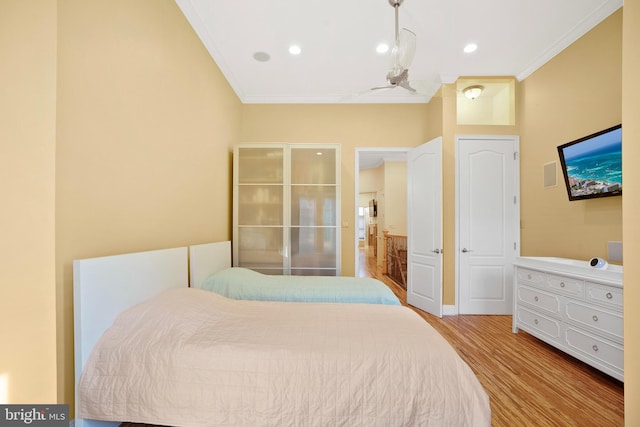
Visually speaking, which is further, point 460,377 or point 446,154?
point 446,154

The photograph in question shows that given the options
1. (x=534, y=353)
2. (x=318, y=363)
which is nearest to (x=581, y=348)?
(x=534, y=353)

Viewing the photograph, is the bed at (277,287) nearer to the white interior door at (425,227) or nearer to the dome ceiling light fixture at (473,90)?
the white interior door at (425,227)

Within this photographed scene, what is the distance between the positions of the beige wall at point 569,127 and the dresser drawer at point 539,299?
1.96ft

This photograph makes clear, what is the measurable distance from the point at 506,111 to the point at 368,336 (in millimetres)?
3807

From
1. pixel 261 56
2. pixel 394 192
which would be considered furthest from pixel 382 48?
pixel 394 192

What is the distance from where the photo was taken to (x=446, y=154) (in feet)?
10.9

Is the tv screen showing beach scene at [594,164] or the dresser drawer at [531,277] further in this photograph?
the dresser drawer at [531,277]

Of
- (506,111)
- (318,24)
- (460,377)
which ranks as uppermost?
(318,24)

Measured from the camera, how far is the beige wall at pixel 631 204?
39.6 inches

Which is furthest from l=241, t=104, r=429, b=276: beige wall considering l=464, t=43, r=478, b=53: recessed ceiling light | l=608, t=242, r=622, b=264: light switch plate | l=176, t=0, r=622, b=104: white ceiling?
l=608, t=242, r=622, b=264: light switch plate

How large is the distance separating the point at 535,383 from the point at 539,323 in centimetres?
75

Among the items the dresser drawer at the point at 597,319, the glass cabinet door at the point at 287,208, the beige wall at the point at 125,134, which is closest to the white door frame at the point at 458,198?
the dresser drawer at the point at 597,319

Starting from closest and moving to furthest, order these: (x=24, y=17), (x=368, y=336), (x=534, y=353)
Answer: (x=24, y=17), (x=368, y=336), (x=534, y=353)

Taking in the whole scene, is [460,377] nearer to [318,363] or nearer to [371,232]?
[318,363]
